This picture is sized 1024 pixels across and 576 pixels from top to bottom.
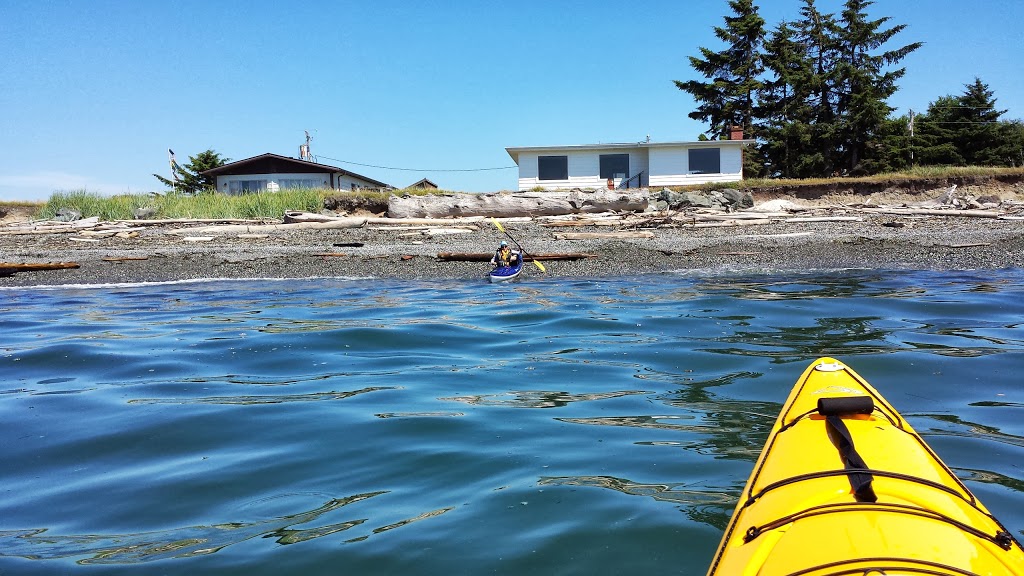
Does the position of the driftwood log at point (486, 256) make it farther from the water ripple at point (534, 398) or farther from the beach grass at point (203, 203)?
A: the beach grass at point (203, 203)

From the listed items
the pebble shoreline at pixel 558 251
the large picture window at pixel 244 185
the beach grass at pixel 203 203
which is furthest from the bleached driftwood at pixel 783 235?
the large picture window at pixel 244 185

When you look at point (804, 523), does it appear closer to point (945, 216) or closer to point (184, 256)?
point (184, 256)

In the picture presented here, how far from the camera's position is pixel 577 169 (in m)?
33.2

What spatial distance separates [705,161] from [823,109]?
35.6ft

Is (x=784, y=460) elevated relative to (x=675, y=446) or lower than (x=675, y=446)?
elevated

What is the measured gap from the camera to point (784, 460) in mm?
2660

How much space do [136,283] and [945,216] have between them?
1882 centimetres

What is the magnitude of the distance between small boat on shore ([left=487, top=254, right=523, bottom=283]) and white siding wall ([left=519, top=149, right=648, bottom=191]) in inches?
812

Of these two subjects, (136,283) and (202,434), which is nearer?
(202,434)

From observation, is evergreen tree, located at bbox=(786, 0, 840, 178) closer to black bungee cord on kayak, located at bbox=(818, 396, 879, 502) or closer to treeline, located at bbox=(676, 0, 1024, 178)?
treeline, located at bbox=(676, 0, 1024, 178)

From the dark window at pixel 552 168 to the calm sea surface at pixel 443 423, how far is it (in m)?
23.6

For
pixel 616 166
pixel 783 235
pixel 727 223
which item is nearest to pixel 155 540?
pixel 783 235

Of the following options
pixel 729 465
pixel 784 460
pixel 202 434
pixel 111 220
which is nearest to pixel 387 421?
pixel 202 434

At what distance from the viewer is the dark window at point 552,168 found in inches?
1305
